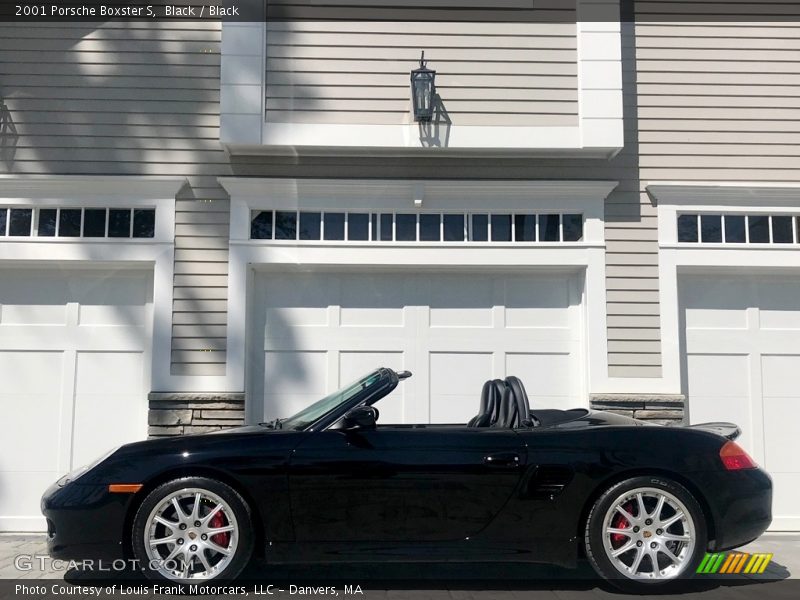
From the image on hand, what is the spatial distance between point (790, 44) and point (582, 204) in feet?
7.58

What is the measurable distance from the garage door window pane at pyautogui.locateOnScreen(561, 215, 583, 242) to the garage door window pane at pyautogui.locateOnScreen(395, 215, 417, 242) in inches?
48.5

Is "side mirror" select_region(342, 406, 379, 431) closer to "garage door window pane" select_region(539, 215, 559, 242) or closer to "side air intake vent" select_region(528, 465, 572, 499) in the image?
"side air intake vent" select_region(528, 465, 572, 499)

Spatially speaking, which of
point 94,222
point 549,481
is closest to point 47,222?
point 94,222

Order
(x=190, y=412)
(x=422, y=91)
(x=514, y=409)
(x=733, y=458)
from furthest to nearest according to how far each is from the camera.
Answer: (x=422, y=91)
(x=190, y=412)
(x=514, y=409)
(x=733, y=458)

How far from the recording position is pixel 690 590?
4.37m

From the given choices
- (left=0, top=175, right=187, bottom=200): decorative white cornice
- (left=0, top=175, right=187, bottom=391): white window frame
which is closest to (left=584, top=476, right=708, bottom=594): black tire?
(left=0, top=175, right=187, bottom=391): white window frame

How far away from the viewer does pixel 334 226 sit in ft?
22.7

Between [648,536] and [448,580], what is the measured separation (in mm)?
1123

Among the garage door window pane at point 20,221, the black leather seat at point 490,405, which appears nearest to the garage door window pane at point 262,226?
the garage door window pane at point 20,221

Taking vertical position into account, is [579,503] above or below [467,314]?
below

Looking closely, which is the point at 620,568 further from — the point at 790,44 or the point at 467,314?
the point at 790,44

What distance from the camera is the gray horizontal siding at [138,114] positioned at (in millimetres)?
6844

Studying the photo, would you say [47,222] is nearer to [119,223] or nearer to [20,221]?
[20,221]

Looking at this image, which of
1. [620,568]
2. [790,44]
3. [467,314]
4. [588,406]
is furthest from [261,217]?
[790,44]
